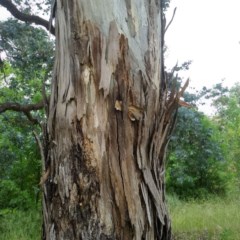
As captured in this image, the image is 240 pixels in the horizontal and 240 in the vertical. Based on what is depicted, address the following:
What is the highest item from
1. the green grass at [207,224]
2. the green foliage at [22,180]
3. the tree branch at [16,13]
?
the tree branch at [16,13]

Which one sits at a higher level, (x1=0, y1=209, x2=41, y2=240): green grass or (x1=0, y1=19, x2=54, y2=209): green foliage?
(x1=0, y1=19, x2=54, y2=209): green foliage

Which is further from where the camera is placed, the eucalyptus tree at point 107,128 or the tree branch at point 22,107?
the tree branch at point 22,107

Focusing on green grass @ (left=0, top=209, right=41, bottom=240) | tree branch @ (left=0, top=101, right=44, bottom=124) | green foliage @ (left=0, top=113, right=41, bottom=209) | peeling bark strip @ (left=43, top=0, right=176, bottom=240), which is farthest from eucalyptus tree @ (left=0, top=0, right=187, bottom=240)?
green foliage @ (left=0, top=113, right=41, bottom=209)

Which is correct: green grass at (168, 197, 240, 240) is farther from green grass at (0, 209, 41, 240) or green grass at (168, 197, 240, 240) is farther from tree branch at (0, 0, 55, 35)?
tree branch at (0, 0, 55, 35)

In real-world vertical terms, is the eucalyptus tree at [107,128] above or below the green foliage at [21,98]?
below

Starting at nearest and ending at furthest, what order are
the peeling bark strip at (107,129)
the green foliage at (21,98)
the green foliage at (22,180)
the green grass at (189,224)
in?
the peeling bark strip at (107,129)
the green foliage at (21,98)
the green grass at (189,224)
the green foliage at (22,180)

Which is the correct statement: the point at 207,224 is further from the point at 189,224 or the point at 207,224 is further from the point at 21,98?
the point at 21,98

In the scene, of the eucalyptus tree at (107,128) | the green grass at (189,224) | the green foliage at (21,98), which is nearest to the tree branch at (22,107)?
the green foliage at (21,98)

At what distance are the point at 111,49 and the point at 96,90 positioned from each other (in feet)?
0.74

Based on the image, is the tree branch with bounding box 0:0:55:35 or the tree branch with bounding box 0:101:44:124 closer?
the tree branch with bounding box 0:101:44:124

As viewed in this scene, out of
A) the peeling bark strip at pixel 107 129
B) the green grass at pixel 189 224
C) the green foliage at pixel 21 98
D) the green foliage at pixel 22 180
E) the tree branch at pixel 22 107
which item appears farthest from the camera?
the green foliage at pixel 22 180

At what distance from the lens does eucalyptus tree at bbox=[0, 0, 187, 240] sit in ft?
6.76

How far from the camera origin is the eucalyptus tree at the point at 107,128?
206 cm

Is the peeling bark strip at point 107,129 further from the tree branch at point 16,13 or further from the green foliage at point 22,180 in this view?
the green foliage at point 22,180
